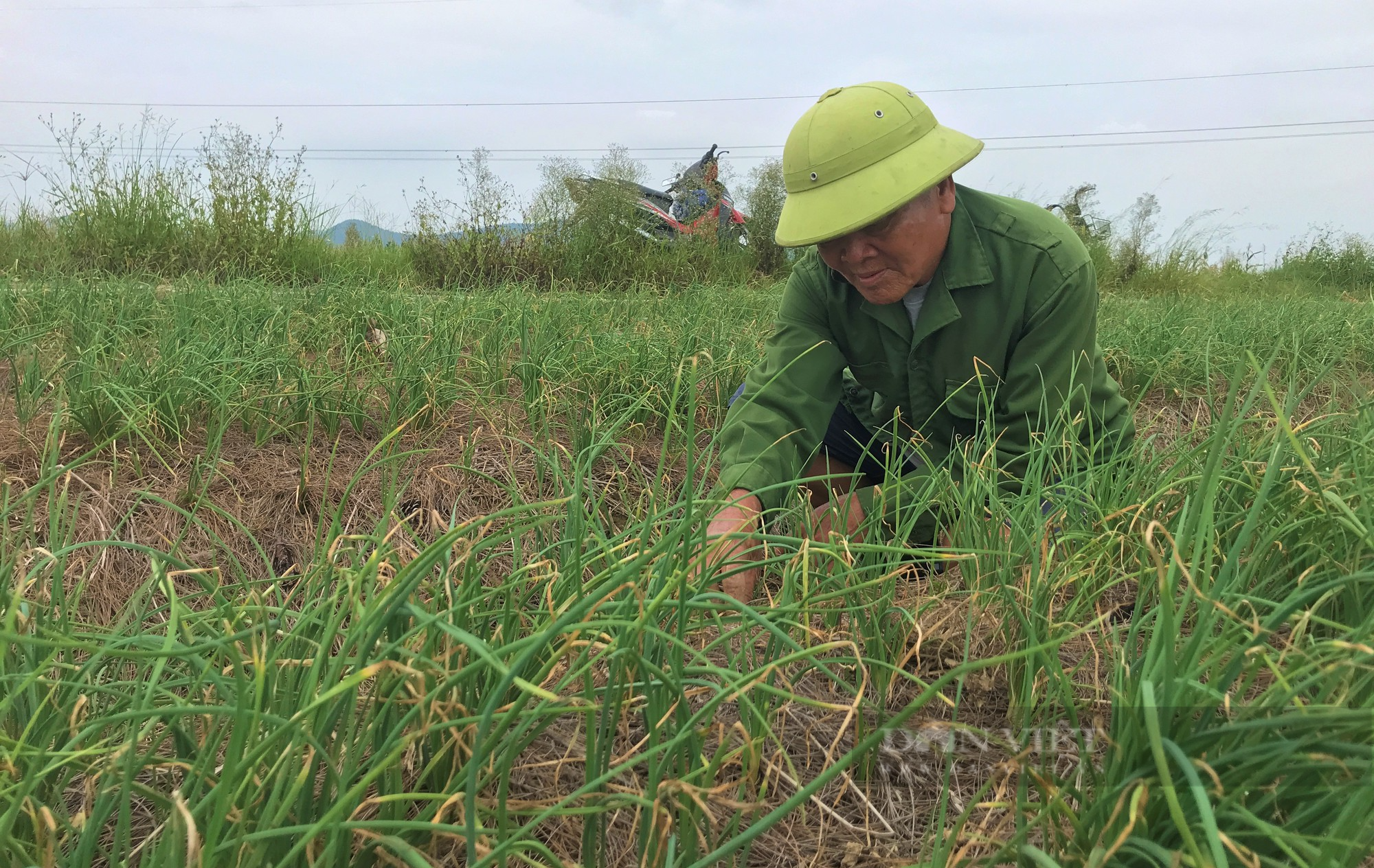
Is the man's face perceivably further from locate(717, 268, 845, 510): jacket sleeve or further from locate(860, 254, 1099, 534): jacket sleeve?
locate(860, 254, 1099, 534): jacket sleeve

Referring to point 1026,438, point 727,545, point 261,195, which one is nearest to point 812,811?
point 727,545

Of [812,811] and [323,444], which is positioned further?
[323,444]

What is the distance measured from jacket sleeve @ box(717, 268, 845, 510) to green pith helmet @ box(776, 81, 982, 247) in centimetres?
29

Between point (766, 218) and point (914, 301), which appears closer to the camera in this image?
point (914, 301)

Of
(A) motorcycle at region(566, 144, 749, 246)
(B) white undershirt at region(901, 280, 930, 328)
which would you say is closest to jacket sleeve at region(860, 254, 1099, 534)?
(B) white undershirt at region(901, 280, 930, 328)

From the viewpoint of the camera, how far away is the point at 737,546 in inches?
39.6

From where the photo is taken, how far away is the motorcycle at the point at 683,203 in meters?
8.03

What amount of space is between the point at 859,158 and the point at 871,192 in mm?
96

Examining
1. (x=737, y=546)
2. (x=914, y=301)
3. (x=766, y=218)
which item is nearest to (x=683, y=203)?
(x=766, y=218)

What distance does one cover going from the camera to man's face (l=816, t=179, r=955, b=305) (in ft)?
5.76

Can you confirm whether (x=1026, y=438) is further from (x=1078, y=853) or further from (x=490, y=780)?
(x=490, y=780)

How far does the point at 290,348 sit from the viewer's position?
2.78m

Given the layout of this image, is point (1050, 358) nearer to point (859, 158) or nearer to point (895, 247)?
point (895, 247)

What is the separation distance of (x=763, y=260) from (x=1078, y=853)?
9.05 m
